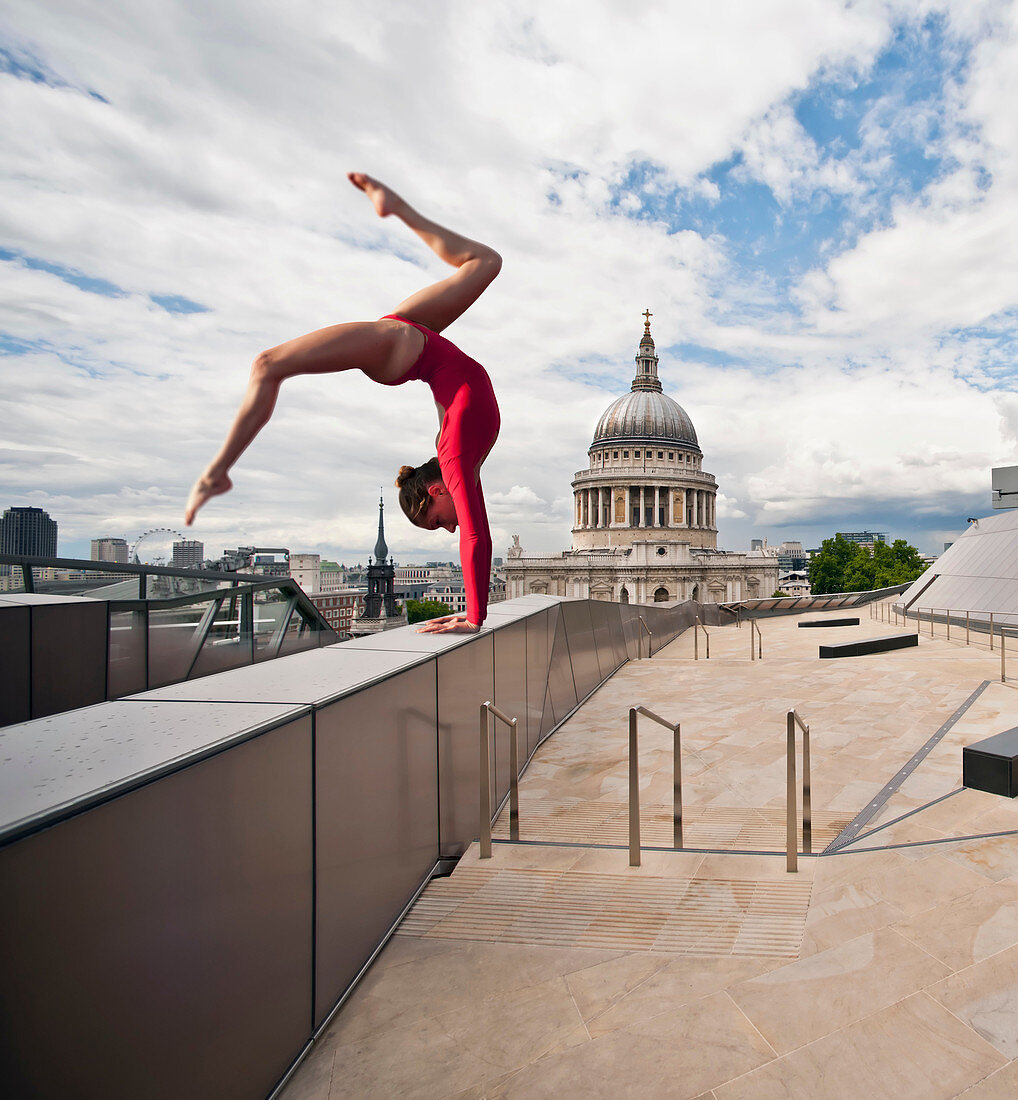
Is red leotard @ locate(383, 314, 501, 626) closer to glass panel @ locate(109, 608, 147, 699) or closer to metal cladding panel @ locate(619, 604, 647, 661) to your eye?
glass panel @ locate(109, 608, 147, 699)

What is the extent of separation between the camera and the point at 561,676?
8.70m

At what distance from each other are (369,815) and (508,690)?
2933 millimetres

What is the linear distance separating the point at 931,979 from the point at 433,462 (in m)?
4.64

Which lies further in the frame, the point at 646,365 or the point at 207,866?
the point at 646,365

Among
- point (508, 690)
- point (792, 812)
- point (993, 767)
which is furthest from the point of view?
point (508, 690)

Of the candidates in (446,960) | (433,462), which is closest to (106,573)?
(433,462)

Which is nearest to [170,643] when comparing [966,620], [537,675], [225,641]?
[225,641]

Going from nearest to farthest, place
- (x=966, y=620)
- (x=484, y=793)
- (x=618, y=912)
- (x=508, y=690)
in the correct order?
(x=618, y=912) < (x=484, y=793) < (x=508, y=690) < (x=966, y=620)

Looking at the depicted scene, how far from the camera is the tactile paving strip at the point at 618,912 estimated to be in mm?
3176

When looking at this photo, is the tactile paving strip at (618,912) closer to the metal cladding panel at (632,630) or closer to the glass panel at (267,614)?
the glass panel at (267,614)

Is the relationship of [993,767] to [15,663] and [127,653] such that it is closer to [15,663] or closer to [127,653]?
[127,653]

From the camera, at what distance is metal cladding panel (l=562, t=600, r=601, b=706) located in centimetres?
928

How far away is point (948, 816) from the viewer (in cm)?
451

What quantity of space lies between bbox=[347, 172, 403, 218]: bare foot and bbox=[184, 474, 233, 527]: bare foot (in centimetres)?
244
